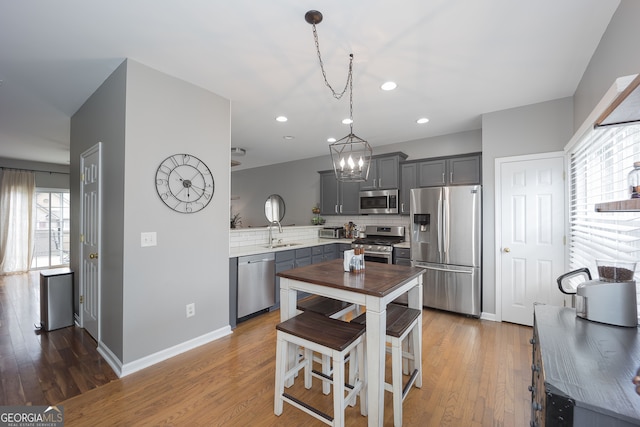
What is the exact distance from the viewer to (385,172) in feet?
15.7

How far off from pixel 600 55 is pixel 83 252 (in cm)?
539

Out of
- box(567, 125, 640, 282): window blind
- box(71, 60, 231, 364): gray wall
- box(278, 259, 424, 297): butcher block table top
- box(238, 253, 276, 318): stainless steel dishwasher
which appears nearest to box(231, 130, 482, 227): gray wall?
box(567, 125, 640, 282): window blind

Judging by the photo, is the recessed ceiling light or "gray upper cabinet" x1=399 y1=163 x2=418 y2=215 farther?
"gray upper cabinet" x1=399 y1=163 x2=418 y2=215

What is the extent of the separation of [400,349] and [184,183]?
7.88 feet

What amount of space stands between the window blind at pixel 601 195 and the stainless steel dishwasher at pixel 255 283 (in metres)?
3.27

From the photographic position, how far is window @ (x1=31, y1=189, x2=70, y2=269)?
656 centimetres

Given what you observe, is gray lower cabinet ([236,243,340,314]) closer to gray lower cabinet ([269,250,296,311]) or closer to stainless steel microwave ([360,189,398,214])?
gray lower cabinet ([269,250,296,311])

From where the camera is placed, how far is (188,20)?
188cm

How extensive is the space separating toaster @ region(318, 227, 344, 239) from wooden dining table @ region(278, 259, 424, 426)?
299cm

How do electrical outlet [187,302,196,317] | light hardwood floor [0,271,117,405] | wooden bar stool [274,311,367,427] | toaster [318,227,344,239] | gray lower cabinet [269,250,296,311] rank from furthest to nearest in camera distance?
toaster [318,227,344,239] → gray lower cabinet [269,250,296,311] → electrical outlet [187,302,196,317] → light hardwood floor [0,271,117,405] → wooden bar stool [274,311,367,427]

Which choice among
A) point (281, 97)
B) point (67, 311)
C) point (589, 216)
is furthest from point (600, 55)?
point (67, 311)

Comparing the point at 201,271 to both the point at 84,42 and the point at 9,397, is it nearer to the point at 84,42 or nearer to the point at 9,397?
the point at 9,397

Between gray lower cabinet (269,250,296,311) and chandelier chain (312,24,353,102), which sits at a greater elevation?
chandelier chain (312,24,353,102)

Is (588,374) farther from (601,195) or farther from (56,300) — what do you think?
(56,300)
